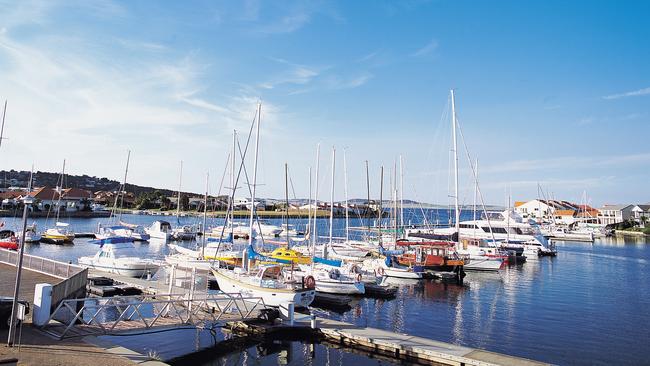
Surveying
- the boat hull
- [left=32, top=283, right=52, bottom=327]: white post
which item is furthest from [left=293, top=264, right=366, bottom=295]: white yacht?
[left=32, top=283, right=52, bottom=327]: white post

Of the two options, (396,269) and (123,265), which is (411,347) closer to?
(396,269)

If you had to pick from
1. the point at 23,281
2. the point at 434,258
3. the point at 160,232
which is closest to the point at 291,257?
the point at 434,258

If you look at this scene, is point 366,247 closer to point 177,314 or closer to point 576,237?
point 177,314

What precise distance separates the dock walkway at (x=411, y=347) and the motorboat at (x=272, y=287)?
9.10ft

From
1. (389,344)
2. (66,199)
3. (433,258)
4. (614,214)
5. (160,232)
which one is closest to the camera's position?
(389,344)

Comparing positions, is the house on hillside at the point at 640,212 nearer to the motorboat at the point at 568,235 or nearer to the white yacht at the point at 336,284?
the motorboat at the point at 568,235

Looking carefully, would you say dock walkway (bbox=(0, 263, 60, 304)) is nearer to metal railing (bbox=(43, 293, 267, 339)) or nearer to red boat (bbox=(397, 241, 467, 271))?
metal railing (bbox=(43, 293, 267, 339))

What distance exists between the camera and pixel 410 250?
50.8 metres

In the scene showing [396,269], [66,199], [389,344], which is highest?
[66,199]

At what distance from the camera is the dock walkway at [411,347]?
16.2 metres

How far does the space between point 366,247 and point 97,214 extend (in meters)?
128

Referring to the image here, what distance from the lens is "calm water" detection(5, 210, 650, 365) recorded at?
20.2 meters

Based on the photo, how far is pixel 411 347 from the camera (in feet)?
59.7

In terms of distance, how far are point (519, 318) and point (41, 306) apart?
1045 inches
